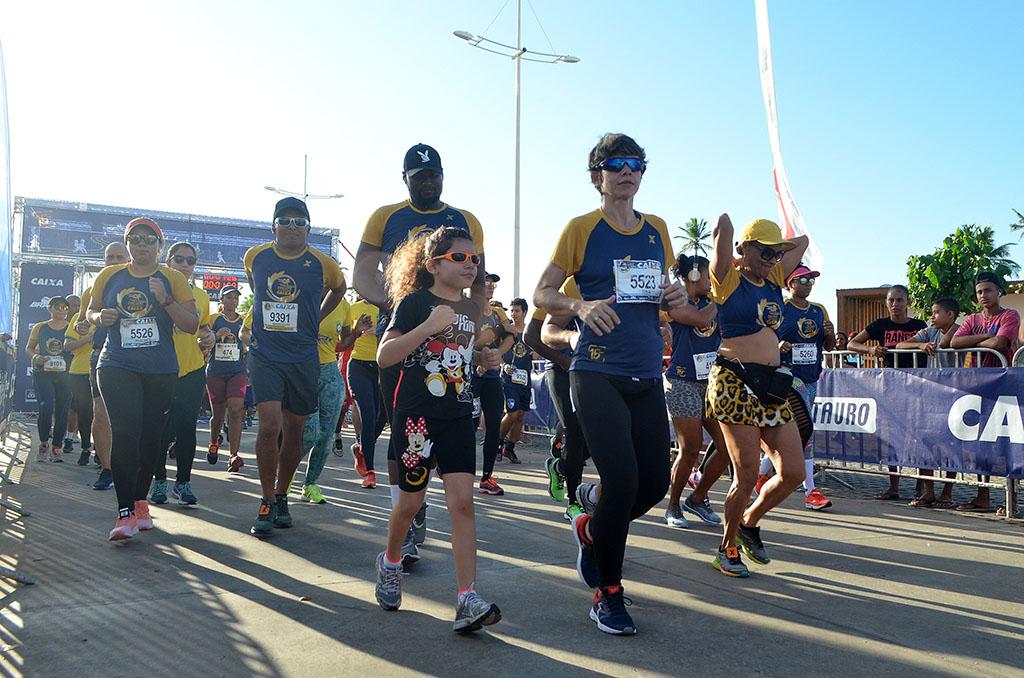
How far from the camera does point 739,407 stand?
15.3ft

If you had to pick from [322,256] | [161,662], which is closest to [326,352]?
[322,256]

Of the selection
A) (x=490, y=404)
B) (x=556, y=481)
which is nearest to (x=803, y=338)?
(x=556, y=481)

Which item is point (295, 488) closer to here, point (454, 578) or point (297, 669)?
point (454, 578)

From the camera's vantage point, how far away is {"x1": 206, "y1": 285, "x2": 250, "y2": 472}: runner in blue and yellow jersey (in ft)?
33.5

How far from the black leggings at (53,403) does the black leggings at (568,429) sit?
7.68 m

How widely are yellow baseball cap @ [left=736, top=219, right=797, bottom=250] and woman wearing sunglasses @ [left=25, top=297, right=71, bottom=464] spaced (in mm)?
9330

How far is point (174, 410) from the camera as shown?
7324mm

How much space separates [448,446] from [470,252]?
864 mm

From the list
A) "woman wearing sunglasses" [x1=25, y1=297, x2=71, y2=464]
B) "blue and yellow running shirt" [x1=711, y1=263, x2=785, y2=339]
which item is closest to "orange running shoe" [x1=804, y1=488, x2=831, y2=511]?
"blue and yellow running shirt" [x1=711, y1=263, x2=785, y2=339]

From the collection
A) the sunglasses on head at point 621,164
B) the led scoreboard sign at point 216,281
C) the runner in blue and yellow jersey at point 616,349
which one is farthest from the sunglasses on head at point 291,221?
the led scoreboard sign at point 216,281

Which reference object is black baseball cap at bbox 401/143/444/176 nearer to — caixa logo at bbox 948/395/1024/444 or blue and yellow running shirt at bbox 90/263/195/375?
blue and yellow running shirt at bbox 90/263/195/375

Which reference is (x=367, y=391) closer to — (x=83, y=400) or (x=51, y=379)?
(x=83, y=400)

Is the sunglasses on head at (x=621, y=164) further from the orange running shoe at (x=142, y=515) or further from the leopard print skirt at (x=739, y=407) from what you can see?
the orange running shoe at (x=142, y=515)

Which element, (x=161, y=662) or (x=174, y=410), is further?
(x=174, y=410)
